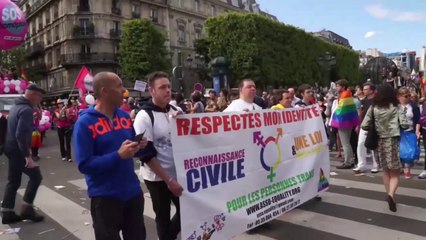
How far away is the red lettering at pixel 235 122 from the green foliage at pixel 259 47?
3235 centimetres

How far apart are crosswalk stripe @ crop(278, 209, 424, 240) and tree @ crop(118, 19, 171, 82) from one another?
43838mm

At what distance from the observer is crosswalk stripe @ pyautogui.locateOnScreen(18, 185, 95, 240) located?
551 cm

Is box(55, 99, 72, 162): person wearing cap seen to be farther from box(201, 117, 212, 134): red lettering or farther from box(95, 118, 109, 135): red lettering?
box(95, 118, 109, 135): red lettering

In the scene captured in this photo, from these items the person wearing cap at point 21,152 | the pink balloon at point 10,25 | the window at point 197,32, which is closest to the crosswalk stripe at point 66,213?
the person wearing cap at point 21,152

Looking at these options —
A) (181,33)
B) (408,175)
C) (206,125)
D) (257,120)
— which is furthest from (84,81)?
(181,33)

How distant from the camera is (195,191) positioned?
3.79m

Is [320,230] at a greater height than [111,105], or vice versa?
[111,105]

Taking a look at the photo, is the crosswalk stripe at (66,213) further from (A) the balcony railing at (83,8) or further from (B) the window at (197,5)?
(B) the window at (197,5)

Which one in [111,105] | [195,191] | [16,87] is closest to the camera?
[111,105]

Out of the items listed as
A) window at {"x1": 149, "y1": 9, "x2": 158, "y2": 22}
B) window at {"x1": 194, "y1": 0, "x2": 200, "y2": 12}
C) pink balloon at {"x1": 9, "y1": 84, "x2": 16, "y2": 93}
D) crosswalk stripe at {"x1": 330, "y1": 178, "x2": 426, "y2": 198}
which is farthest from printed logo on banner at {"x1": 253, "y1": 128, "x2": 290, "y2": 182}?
window at {"x1": 194, "y1": 0, "x2": 200, "y2": 12}

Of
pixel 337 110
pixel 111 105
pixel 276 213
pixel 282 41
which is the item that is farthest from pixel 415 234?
pixel 282 41

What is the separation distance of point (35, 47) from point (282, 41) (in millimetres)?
39897

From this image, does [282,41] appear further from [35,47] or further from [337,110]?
[35,47]

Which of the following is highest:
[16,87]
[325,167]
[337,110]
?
[16,87]
